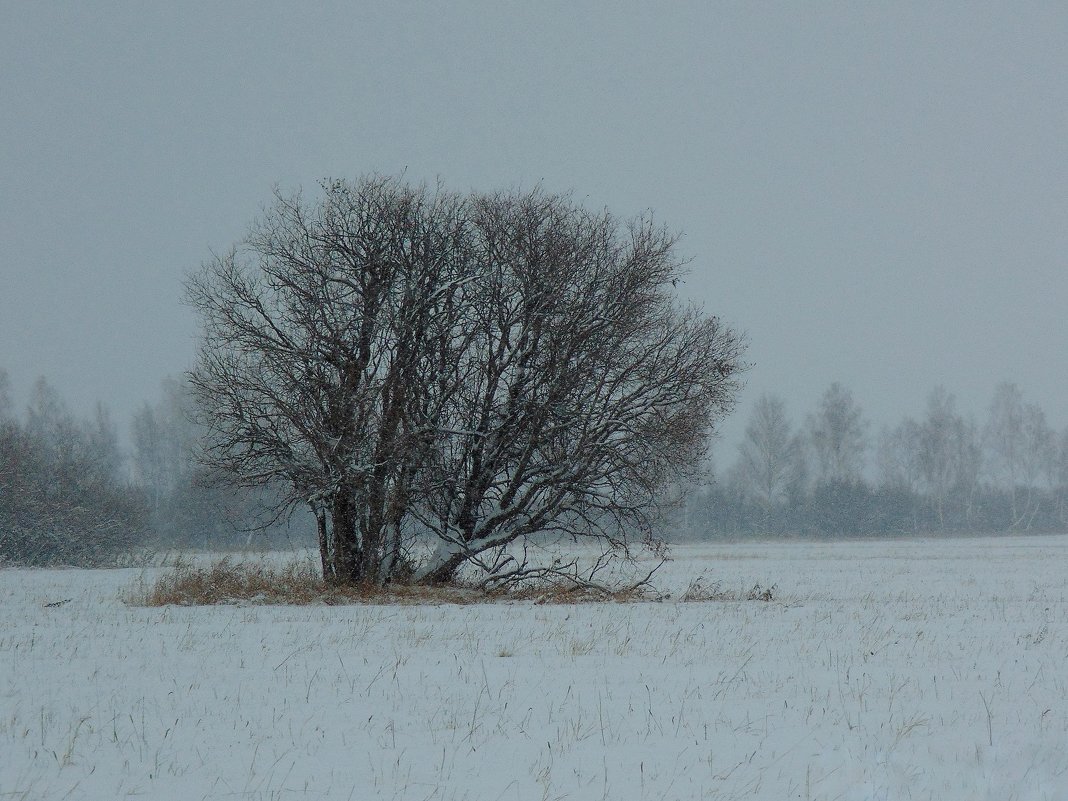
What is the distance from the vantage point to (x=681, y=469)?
2031cm

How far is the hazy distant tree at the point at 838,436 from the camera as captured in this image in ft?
294

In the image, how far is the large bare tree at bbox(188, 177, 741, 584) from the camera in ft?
62.3

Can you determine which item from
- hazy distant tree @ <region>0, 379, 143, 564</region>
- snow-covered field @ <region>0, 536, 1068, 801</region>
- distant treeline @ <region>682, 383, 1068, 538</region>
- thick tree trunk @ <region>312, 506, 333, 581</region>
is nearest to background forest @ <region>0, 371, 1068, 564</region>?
distant treeline @ <region>682, 383, 1068, 538</region>

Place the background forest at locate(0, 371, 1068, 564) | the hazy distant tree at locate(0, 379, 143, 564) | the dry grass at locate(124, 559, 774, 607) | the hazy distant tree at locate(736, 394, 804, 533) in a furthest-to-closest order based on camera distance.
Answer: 1. the hazy distant tree at locate(736, 394, 804, 533)
2. the background forest at locate(0, 371, 1068, 564)
3. the hazy distant tree at locate(0, 379, 143, 564)
4. the dry grass at locate(124, 559, 774, 607)

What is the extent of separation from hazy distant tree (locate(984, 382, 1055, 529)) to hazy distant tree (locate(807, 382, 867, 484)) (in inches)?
602

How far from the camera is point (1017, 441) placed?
302 feet

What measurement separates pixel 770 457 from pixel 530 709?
82.2m

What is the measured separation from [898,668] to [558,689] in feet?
12.8

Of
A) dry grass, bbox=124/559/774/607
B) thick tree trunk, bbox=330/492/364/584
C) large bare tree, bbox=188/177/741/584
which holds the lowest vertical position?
dry grass, bbox=124/559/774/607

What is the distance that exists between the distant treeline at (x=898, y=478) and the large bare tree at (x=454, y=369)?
61.8m

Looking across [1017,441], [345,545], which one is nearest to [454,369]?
[345,545]

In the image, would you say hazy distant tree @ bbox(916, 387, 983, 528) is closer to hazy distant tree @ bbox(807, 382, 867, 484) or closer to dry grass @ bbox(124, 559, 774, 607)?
hazy distant tree @ bbox(807, 382, 867, 484)

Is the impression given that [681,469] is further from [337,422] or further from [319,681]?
[319,681]

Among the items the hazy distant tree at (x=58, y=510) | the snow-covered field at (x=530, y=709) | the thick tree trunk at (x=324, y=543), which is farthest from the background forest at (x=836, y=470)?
the snow-covered field at (x=530, y=709)
